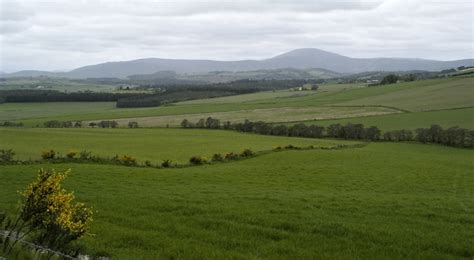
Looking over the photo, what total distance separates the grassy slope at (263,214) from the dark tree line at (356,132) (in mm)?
30543

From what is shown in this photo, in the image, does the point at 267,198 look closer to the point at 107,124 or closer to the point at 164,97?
the point at 107,124

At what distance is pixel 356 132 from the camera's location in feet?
222

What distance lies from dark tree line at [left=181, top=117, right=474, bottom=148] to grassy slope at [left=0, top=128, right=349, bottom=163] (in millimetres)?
4374

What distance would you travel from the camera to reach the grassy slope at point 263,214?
39.9ft

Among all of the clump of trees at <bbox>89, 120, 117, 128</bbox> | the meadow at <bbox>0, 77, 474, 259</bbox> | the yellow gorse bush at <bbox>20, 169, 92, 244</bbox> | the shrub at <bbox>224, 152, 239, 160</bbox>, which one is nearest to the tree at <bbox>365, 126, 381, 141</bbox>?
the meadow at <bbox>0, 77, 474, 259</bbox>

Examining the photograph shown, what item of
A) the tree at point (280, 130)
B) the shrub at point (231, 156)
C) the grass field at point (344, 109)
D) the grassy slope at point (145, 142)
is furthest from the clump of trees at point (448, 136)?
the shrub at point (231, 156)

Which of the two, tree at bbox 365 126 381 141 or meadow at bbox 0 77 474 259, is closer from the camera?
meadow at bbox 0 77 474 259

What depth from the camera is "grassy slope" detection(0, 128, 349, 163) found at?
49.2 metres

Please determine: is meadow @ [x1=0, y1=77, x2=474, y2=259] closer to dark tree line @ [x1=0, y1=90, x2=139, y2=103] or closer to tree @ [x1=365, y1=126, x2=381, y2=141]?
tree @ [x1=365, y1=126, x2=381, y2=141]

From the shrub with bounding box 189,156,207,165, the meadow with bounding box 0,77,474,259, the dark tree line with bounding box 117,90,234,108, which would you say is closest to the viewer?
the meadow with bounding box 0,77,474,259

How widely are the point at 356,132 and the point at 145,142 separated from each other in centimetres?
3095

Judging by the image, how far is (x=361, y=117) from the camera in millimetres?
83938

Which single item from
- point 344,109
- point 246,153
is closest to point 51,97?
point 344,109

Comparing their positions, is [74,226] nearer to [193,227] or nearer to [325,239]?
[193,227]
